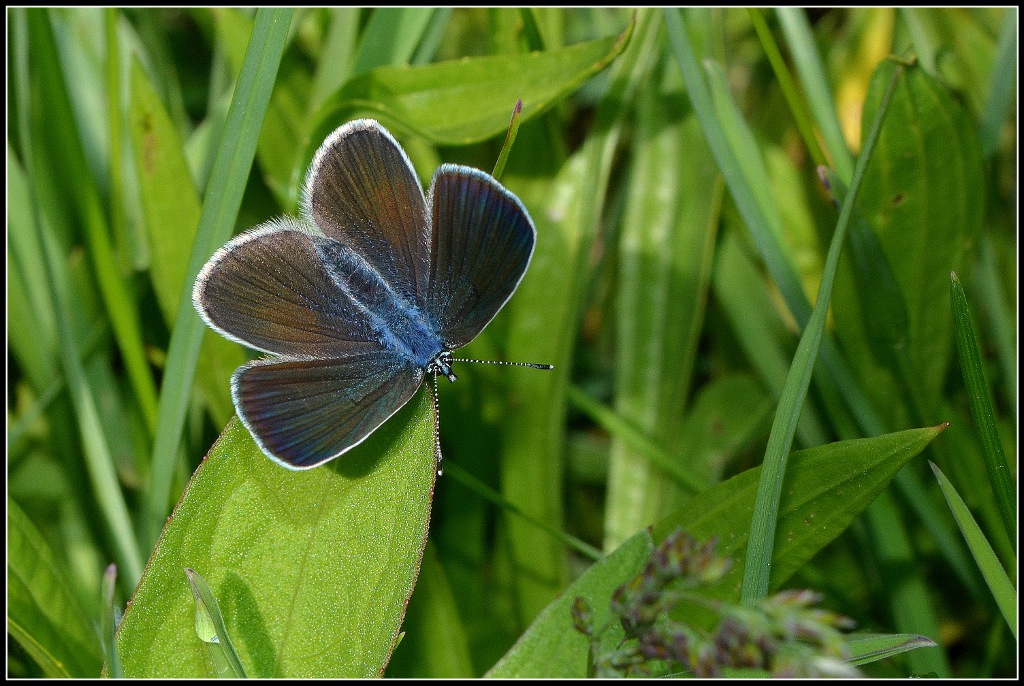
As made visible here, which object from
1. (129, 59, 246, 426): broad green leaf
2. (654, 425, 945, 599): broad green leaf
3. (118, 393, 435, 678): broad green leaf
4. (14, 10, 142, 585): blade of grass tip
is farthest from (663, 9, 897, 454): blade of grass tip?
(14, 10, 142, 585): blade of grass tip

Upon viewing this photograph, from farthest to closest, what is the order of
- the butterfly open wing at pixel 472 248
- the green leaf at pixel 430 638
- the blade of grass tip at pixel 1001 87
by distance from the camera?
1. the blade of grass tip at pixel 1001 87
2. the green leaf at pixel 430 638
3. the butterfly open wing at pixel 472 248

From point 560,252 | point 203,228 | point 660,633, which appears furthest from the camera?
point 560,252

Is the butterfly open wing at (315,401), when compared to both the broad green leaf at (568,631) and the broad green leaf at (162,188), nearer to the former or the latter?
the broad green leaf at (568,631)

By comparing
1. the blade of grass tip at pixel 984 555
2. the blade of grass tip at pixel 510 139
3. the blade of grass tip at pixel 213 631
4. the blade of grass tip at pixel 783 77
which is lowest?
the blade of grass tip at pixel 213 631

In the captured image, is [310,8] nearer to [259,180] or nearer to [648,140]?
[259,180]

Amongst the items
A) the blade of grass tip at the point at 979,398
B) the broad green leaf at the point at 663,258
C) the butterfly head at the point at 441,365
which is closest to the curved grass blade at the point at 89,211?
the butterfly head at the point at 441,365

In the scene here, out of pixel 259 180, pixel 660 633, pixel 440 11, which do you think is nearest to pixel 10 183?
pixel 259 180
